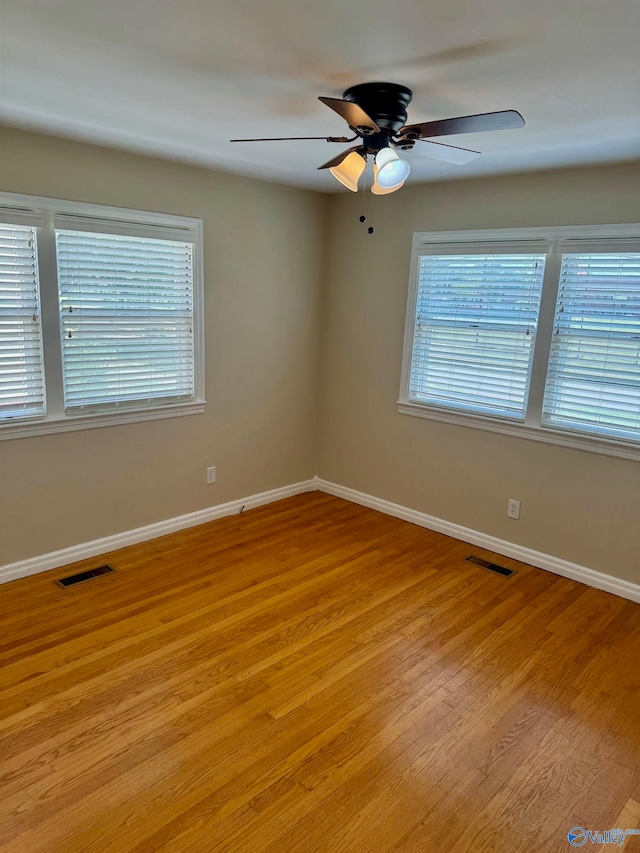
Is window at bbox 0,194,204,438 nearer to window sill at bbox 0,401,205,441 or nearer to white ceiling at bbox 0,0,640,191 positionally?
window sill at bbox 0,401,205,441

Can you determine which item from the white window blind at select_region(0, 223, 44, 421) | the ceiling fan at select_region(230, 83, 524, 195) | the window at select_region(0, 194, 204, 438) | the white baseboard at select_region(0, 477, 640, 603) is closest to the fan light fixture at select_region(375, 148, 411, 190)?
the ceiling fan at select_region(230, 83, 524, 195)

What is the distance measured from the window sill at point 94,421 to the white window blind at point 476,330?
5.53 feet

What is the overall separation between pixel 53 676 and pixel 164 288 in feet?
7.57

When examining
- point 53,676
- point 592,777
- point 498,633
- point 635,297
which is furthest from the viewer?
point 635,297

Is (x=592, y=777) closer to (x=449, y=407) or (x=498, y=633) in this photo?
(x=498, y=633)

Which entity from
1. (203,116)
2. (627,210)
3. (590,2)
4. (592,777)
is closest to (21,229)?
(203,116)

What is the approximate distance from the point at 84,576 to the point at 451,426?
260cm

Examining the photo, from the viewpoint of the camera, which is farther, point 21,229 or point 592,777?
point 21,229

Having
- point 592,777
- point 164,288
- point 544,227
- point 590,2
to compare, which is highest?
point 590,2

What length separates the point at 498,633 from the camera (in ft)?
9.57

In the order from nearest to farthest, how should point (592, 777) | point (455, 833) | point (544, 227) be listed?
point (455, 833) < point (592, 777) < point (544, 227)

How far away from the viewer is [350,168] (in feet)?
7.59

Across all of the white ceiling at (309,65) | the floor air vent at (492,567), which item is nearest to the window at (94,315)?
the white ceiling at (309,65)

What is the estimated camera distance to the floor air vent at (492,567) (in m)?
3.57
